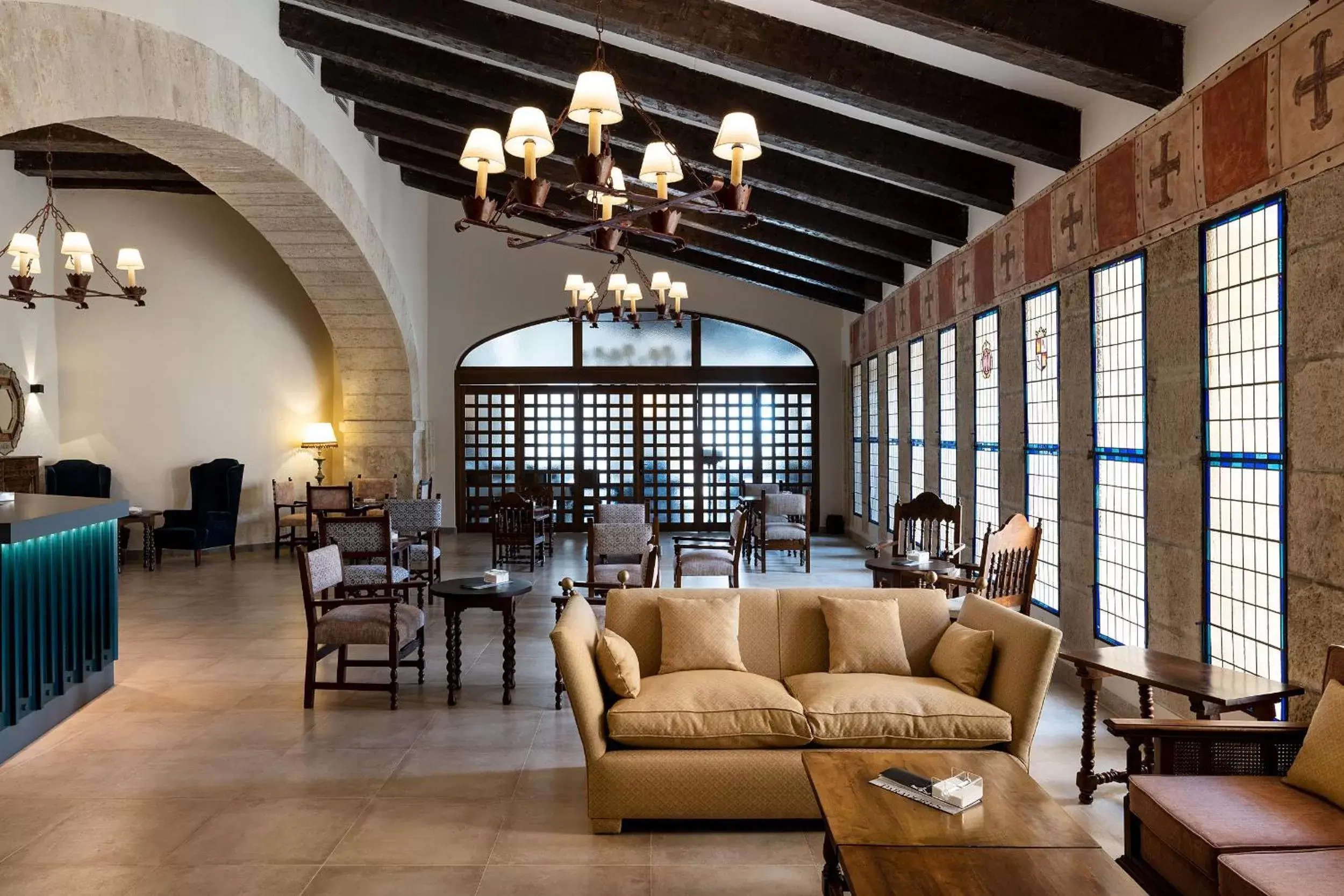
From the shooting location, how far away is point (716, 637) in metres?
4.46

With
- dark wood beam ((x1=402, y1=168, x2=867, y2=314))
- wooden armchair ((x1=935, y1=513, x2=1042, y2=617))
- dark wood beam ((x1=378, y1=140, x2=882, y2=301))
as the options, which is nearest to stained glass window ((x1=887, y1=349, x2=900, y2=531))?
dark wood beam ((x1=378, y1=140, x2=882, y2=301))

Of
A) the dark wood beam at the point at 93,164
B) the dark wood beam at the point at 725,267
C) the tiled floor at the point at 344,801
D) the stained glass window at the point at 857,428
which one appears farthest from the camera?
the stained glass window at the point at 857,428

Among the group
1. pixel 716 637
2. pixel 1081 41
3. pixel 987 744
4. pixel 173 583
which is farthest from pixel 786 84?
pixel 173 583

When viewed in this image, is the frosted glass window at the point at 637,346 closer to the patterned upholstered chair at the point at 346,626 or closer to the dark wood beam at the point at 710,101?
the dark wood beam at the point at 710,101

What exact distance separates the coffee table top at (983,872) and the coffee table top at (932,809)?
0.15 ft

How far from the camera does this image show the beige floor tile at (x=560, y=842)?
360 centimetres

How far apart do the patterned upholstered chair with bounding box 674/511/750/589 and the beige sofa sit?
368cm

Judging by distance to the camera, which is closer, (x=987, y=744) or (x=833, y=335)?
(x=987, y=744)

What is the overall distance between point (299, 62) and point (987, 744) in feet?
25.5

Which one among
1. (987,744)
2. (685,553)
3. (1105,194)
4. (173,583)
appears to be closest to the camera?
(987,744)

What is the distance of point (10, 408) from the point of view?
10.6 meters

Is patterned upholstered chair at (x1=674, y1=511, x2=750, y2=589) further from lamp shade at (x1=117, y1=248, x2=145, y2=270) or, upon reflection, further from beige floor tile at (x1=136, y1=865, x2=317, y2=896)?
lamp shade at (x1=117, y1=248, x2=145, y2=270)

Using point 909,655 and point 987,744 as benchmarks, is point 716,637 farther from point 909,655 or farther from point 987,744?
point 987,744

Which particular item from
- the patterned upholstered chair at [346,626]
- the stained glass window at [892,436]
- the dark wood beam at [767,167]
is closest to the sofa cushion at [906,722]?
the patterned upholstered chair at [346,626]
